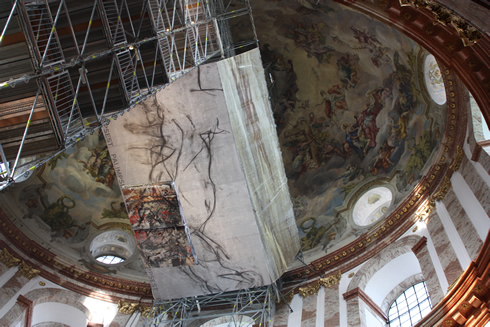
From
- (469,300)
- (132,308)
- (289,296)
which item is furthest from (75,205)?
(469,300)

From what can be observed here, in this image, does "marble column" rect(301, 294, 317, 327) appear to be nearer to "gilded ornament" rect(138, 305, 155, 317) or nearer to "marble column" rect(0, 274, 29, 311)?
"gilded ornament" rect(138, 305, 155, 317)

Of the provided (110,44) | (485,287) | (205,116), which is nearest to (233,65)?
(205,116)

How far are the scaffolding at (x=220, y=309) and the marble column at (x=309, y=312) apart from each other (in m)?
0.96

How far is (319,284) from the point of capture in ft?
48.2

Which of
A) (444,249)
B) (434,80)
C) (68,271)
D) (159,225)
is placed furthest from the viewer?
(68,271)

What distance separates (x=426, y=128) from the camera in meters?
15.3

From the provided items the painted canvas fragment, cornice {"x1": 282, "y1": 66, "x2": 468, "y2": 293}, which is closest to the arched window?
cornice {"x1": 282, "y1": 66, "x2": 468, "y2": 293}

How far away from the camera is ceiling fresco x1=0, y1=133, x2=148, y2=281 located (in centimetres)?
1719

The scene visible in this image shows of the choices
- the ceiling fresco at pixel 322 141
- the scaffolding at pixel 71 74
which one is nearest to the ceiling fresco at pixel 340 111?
the ceiling fresco at pixel 322 141

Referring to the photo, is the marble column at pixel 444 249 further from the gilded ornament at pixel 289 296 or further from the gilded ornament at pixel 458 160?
the gilded ornament at pixel 289 296

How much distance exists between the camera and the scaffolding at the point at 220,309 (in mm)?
14281

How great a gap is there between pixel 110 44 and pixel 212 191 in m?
5.29

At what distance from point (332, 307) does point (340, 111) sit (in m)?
8.80

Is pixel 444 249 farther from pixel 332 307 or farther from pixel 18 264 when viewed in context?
pixel 18 264
